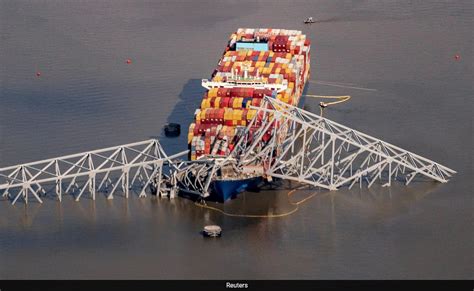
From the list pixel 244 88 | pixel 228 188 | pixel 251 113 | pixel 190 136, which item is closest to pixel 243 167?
pixel 228 188

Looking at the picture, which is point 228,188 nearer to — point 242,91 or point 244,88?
point 242,91

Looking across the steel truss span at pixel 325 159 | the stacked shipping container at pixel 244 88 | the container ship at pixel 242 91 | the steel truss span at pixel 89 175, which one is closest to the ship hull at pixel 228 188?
the container ship at pixel 242 91

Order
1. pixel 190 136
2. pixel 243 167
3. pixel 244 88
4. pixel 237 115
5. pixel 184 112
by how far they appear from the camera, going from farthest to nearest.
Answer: pixel 184 112, pixel 244 88, pixel 237 115, pixel 190 136, pixel 243 167

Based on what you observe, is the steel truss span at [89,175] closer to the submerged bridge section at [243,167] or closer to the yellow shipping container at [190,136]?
the submerged bridge section at [243,167]

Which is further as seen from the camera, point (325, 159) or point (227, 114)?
point (325, 159)

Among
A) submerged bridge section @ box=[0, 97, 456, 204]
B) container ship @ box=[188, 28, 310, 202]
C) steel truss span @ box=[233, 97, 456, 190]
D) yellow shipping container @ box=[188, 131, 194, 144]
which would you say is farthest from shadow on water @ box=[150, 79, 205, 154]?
steel truss span @ box=[233, 97, 456, 190]
